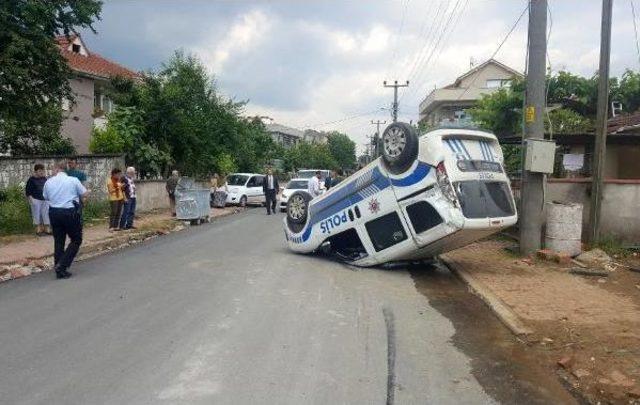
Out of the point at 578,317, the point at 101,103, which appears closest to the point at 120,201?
the point at 578,317

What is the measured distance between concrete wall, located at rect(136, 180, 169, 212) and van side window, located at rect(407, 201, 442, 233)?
14844 mm

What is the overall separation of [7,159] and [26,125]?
3298 mm

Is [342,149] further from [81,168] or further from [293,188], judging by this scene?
[81,168]

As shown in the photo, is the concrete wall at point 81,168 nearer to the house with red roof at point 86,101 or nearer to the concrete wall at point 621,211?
the house with red roof at point 86,101

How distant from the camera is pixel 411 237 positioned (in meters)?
9.77

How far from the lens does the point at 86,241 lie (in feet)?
42.4

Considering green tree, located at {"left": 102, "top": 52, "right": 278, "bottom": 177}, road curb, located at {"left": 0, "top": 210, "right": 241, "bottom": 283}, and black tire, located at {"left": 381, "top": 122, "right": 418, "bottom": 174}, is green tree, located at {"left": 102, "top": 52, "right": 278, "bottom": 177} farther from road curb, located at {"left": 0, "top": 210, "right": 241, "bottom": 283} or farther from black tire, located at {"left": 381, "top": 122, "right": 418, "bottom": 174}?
black tire, located at {"left": 381, "top": 122, "right": 418, "bottom": 174}

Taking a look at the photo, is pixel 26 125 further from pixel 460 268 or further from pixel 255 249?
pixel 460 268

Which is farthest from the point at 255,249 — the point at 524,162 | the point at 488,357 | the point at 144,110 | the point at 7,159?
the point at 144,110

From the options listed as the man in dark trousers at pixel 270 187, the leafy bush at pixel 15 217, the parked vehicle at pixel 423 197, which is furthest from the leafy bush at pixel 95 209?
the parked vehicle at pixel 423 197

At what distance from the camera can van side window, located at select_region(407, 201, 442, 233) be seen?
368 inches

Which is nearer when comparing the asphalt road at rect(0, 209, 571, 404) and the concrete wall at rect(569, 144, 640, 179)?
the asphalt road at rect(0, 209, 571, 404)

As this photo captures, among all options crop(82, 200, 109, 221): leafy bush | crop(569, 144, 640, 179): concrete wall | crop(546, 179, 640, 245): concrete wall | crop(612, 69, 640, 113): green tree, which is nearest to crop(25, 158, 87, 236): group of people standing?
crop(82, 200, 109, 221): leafy bush

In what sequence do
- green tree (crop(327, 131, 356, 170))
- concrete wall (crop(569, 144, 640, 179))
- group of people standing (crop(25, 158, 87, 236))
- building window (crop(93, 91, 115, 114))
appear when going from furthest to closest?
1. green tree (crop(327, 131, 356, 170))
2. building window (crop(93, 91, 115, 114))
3. concrete wall (crop(569, 144, 640, 179))
4. group of people standing (crop(25, 158, 87, 236))
